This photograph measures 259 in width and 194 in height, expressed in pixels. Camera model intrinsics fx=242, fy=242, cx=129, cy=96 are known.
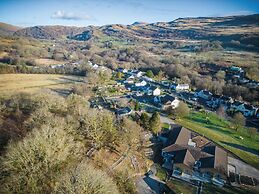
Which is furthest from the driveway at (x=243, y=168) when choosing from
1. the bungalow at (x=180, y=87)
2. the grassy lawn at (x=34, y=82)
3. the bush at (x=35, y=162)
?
the grassy lawn at (x=34, y=82)

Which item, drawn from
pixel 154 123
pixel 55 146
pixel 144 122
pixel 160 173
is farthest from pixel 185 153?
pixel 55 146

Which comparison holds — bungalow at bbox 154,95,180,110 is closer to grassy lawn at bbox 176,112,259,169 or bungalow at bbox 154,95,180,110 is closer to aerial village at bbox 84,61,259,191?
aerial village at bbox 84,61,259,191

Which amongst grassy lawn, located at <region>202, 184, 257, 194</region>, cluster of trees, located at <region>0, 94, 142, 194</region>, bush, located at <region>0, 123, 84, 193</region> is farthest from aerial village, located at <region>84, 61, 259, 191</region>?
bush, located at <region>0, 123, 84, 193</region>

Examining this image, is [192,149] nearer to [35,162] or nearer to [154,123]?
[154,123]

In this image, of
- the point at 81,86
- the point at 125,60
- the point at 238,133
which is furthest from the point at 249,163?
the point at 125,60

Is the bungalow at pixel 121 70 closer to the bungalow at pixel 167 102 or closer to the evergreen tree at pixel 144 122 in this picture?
the bungalow at pixel 167 102
